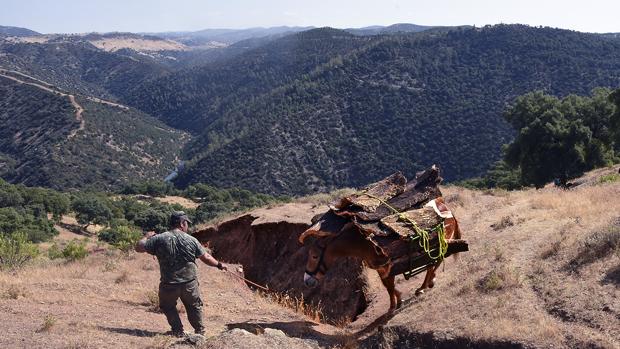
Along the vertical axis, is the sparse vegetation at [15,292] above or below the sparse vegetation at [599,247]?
below

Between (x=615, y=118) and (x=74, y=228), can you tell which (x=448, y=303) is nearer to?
(x=615, y=118)

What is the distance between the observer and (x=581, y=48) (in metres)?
87.0

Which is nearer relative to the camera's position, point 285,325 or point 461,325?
point 461,325

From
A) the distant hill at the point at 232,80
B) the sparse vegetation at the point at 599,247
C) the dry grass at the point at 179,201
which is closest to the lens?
the sparse vegetation at the point at 599,247

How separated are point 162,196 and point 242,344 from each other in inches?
2609

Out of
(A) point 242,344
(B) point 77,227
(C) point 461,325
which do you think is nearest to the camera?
(A) point 242,344

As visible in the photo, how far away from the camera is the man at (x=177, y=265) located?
7121mm

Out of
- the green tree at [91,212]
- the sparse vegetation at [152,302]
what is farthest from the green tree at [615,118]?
the green tree at [91,212]

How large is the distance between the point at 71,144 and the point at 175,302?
8679 cm

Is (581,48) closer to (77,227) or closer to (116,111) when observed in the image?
(77,227)

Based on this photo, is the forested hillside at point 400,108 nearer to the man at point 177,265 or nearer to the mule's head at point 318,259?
the mule's head at point 318,259

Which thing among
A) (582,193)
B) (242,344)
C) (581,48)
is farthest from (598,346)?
(581,48)

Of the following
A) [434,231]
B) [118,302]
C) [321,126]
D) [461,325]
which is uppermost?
[434,231]

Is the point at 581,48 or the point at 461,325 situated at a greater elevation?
the point at 581,48
